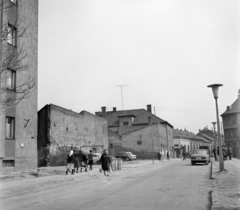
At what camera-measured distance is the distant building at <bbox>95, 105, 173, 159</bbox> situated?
55344 millimetres

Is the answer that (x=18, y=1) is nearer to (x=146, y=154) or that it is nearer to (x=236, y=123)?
(x=146, y=154)

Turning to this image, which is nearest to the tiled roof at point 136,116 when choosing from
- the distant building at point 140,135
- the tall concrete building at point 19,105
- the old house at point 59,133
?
the distant building at point 140,135

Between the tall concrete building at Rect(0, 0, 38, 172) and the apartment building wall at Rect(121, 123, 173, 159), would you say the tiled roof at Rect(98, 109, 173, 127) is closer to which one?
the apartment building wall at Rect(121, 123, 173, 159)

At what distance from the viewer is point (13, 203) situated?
880cm

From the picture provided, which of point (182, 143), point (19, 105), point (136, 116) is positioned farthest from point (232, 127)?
point (19, 105)

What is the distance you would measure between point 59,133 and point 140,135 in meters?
27.4

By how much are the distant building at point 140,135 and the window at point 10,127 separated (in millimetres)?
33753

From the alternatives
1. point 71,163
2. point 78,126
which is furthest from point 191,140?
point 71,163

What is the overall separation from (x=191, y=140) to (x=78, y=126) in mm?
62436

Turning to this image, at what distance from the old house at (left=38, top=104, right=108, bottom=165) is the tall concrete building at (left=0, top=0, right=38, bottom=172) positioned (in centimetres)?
744

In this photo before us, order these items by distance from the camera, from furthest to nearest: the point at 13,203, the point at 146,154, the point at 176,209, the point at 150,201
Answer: the point at 146,154 → the point at 13,203 → the point at 150,201 → the point at 176,209

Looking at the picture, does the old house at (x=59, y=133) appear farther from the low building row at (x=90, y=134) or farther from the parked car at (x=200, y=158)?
the parked car at (x=200, y=158)

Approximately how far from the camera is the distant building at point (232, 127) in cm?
6931

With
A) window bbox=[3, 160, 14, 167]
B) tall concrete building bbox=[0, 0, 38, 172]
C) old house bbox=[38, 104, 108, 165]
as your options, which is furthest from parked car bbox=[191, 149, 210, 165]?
window bbox=[3, 160, 14, 167]
